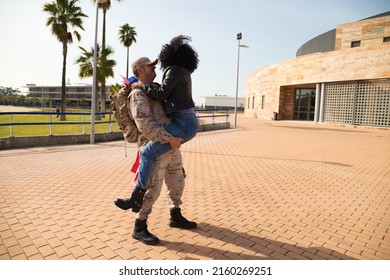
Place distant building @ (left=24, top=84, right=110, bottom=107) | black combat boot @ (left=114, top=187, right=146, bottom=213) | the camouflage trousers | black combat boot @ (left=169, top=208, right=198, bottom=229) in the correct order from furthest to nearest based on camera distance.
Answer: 1. distant building @ (left=24, top=84, right=110, bottom=107)
2. black combat boot @ (left=169, top=208, right=198, bottom=229)
3. the camouflage trousers
4. black combat boot @ (left=114, top=187, right=146, bottom=213)

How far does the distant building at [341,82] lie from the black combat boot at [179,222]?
23.7 m

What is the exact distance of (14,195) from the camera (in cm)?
443

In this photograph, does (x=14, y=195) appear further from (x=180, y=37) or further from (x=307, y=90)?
(x=307, y=90)

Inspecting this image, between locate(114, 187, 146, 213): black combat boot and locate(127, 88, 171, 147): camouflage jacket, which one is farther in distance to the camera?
locate(114, 187, 146, 213): black combat boot

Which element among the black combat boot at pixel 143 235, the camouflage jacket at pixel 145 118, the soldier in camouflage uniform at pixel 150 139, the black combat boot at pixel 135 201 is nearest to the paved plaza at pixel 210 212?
the black combat boot at pixel 143 235

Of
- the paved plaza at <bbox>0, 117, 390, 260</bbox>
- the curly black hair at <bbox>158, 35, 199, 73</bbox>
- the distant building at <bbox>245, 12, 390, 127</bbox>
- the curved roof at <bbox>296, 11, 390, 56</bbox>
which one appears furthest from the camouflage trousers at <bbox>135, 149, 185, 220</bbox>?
the curved roof at <bbox>296, 11, 390, 56</bbox>

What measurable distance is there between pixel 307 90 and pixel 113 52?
2226 centimetres

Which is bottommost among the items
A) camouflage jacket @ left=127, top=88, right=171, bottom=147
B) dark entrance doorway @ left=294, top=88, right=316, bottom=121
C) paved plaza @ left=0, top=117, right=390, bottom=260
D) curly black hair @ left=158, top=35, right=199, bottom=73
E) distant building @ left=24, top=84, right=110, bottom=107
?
paved plaza @ left=0, top=117, right=390, bottom=260

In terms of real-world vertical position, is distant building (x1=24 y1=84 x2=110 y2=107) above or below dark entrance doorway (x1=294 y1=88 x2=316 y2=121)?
above

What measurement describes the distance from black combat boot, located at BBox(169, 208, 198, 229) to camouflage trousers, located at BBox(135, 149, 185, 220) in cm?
10

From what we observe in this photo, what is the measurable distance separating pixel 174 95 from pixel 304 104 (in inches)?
1269

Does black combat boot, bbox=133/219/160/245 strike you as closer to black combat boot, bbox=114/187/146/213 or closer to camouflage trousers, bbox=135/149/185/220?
camouflage trousers, bbox=135/149/185/220

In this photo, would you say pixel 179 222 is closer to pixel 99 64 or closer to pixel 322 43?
pixel 99 64

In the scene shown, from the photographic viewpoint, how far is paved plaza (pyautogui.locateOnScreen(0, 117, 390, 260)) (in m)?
2.92
